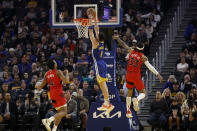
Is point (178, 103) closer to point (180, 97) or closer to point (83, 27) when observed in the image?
point (180, 97)

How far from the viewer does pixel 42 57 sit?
2428cm

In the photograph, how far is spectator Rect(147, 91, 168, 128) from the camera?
20.2 metres

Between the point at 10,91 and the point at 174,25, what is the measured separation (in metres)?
8.26


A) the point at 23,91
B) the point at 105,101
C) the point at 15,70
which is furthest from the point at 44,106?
the point at 105,101

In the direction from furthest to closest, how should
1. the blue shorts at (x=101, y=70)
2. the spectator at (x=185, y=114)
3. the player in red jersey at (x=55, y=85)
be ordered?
1. the spectator at (x=185, y=114)
2. the blue shorts at (x=101, y=70)
3. the player in red jersey at (x=55, y=85)

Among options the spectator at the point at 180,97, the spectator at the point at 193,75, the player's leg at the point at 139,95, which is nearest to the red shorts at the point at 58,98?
the player's leg at the point at 139,95

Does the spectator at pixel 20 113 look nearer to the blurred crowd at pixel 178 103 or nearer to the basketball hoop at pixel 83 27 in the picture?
the blurred crowd at pixel 178 103

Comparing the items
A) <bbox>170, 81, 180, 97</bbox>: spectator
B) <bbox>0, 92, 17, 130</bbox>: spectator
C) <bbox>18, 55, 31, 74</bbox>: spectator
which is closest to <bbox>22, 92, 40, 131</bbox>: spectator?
<bbox>0, 92, 17, 130</bbox>: spectator

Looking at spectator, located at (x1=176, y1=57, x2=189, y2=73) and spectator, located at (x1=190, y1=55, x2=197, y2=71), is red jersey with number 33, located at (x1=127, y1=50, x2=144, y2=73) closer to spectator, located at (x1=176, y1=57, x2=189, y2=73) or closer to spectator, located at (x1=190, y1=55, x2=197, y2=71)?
spectator, located at (x1=176, y1=57, x2=189, y2=73)

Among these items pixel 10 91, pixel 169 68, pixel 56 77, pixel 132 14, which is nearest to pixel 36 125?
pixel 10 91

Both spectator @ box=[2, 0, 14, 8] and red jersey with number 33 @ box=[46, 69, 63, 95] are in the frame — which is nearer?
red jersey with number 33 @ box=[46, 69, 63, 95]

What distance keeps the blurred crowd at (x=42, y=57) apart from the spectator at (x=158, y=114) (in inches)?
45.7

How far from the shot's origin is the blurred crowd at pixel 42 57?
2094 centimetres

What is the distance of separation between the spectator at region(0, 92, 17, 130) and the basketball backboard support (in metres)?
3.92
